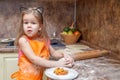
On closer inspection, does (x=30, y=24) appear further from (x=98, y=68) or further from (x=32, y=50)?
(x=98, y=68)

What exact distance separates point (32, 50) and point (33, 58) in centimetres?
6

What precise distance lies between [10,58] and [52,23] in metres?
0.85

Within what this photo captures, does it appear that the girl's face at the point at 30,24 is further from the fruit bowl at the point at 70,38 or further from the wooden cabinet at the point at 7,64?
the fruit bowl at the point at 70,38

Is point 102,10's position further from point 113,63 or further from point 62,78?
point 62,78

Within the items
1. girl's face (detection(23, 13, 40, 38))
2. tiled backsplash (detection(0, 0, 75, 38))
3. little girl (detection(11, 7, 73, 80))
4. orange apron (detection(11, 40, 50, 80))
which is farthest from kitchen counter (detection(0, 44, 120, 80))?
tiled backsplash (detection(0, 0, 75, 38))

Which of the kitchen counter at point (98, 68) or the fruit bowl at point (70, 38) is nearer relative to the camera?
the kitchen counter at point (98, 68)

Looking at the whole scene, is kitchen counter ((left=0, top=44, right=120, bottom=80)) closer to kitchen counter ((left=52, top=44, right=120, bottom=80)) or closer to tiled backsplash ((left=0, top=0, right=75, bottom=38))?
kitchen counter ((left=52, top=44, right=120, bottom=80))

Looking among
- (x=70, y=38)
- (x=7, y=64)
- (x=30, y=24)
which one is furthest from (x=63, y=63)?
(x=70, y=38)

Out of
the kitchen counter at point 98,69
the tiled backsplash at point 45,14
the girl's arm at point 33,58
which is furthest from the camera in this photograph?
the tiled backsplash at point 45,14

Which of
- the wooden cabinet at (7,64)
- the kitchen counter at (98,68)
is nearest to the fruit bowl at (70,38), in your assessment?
the wooden cabinet at (7,64)

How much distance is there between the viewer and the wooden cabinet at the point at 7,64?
213 cm

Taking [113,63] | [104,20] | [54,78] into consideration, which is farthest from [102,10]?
[54,78]

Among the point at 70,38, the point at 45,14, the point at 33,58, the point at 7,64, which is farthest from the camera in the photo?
the point at 45,14

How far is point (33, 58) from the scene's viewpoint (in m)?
1.31
